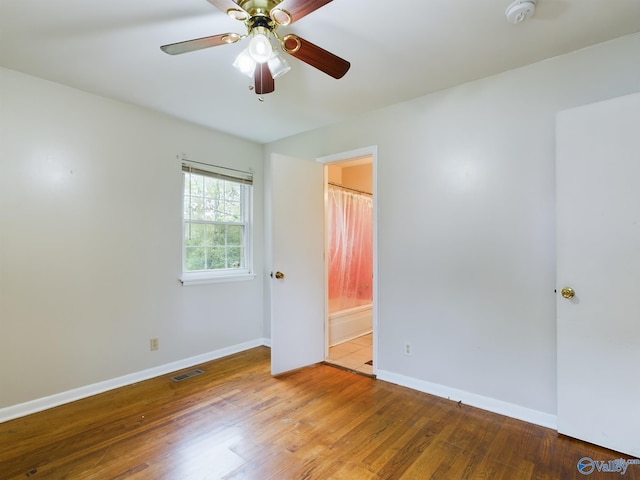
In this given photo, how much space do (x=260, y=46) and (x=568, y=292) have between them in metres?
2.23

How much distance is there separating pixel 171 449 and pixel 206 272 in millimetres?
1833

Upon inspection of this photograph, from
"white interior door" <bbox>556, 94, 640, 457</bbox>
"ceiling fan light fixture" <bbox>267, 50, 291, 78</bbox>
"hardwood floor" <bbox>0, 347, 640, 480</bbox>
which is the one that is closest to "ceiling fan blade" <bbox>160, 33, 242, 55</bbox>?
"ceiling fan light fixture" <bbox>267, 50, 291, 78</bbox>

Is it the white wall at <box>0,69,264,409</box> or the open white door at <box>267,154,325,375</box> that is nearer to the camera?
the white wall at <box>0,69,264,409</box>

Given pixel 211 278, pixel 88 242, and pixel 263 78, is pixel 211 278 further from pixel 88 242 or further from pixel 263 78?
pixel 263 78

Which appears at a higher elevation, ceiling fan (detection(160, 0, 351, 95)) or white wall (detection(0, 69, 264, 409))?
ceiling fan (detection(160, 0, 351, 95))

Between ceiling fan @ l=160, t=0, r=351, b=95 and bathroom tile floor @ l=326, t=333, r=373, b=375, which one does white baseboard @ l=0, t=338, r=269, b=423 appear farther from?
ceiling fan @ l=160, t=0, r=351, b=95

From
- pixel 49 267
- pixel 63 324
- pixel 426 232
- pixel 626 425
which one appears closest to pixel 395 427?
pixel 626 425

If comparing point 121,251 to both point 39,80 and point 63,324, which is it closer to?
point 63,324

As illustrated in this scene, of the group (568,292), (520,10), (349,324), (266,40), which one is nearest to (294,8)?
(266,40)

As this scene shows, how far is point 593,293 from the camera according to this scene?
194cm

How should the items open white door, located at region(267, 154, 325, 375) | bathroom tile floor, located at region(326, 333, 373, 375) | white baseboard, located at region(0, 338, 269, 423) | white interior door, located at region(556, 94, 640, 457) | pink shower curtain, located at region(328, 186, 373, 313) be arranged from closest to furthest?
1. white interior door, located at region(556, 94, 640, 457)
2. white baseboard, located at region(0, 338, 269, 423)
3. open white door, located at region(267, 154, 325, 375)
4. bathroom tile floor, located at region(326, 333, 373, 375)
5. pink shower curtain, located at region(328, 186, 373, 313)

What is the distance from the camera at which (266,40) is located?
4.93ft

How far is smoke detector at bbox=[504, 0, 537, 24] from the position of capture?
164 centimetres

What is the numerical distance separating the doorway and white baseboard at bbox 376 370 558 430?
75 cm
